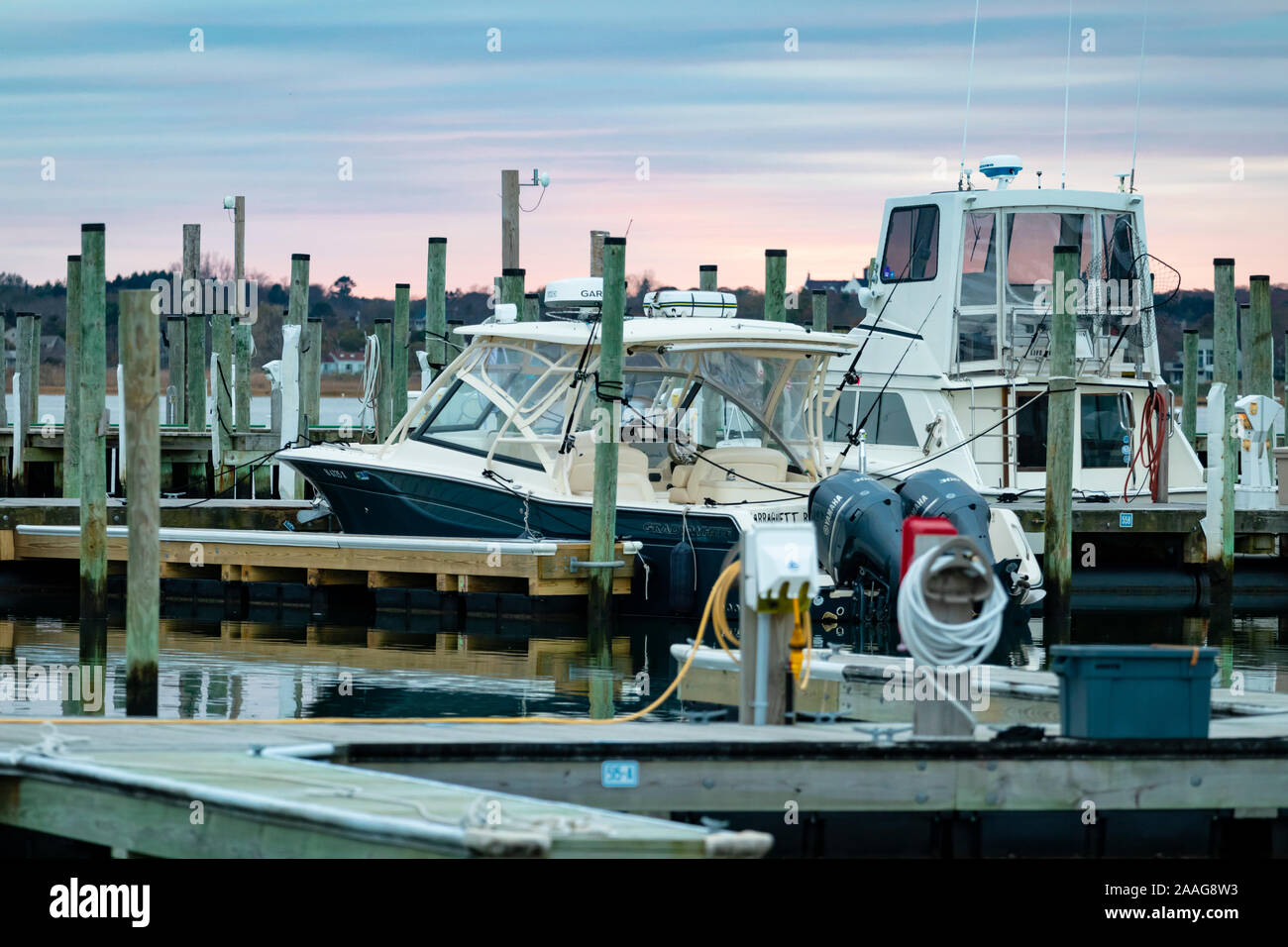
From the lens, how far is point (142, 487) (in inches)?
344

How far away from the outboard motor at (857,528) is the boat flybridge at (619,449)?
884mm

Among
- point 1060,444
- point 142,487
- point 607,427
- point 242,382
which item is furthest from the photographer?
point 242,382

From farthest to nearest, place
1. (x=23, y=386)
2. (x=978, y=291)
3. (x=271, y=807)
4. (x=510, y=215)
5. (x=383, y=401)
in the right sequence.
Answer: (x=23, y=386) → (x=510, y=215) → (x=383, y=401) → (x=978, y=291) → (x=271, y=807)

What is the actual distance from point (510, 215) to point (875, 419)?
293 inches

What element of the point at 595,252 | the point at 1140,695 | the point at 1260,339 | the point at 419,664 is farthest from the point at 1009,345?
the point at 1140,695

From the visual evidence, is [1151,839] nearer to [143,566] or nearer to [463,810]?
[463,810]

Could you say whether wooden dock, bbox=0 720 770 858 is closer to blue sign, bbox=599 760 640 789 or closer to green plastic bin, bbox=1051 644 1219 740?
blue sign, bbox=599 760 640 789

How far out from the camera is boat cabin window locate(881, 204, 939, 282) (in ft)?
66.1

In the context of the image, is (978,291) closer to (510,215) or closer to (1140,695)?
(510,215)

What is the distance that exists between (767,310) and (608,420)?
19.0ft

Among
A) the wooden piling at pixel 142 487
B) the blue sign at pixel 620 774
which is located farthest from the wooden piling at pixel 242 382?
the blue sign at pixel 620 774

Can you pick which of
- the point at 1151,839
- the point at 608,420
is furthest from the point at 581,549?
the point at 1151,839

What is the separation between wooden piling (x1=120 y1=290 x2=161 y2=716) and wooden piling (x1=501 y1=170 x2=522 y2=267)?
16000mm

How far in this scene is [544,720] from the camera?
8.71 metres
